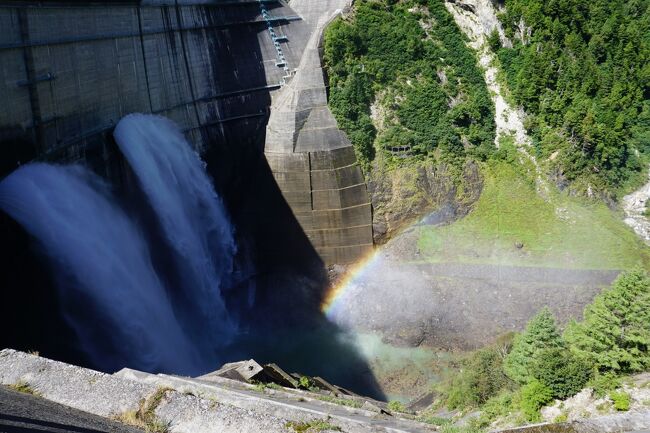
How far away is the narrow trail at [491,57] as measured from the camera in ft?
104

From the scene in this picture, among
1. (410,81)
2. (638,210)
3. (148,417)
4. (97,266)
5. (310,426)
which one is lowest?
(638,210)

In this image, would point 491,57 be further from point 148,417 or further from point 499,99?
point 148,417

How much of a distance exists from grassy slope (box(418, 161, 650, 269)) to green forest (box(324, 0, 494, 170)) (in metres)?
2.34

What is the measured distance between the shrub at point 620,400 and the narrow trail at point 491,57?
21441 millimetres

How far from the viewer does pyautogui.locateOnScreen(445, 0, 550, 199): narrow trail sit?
31773 millimetres

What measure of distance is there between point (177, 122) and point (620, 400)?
20.6 metres

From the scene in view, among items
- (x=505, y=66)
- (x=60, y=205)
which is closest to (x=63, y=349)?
(x=60, y=205)

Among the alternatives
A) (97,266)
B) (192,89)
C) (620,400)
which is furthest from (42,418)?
(192,89)

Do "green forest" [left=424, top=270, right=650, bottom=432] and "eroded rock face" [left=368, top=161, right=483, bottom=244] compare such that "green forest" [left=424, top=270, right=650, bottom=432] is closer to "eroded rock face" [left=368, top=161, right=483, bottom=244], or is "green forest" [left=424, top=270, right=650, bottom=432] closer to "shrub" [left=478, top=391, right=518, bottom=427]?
"shrub" [left=478, top=391, right=518, bottom=427]

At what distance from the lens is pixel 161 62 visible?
26.2 meters

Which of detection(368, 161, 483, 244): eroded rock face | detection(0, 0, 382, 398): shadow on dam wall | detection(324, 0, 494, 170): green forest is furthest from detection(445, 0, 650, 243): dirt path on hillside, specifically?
detection(0, 0, 382, 398): shadow on dam wall

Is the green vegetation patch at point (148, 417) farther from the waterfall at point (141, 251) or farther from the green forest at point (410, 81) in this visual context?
the green forest at point (410, 81)

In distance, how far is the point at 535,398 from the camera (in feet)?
37.8

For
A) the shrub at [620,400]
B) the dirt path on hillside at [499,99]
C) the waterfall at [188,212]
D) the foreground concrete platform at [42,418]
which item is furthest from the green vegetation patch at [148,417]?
the dirt path on hillside at [499,99]
